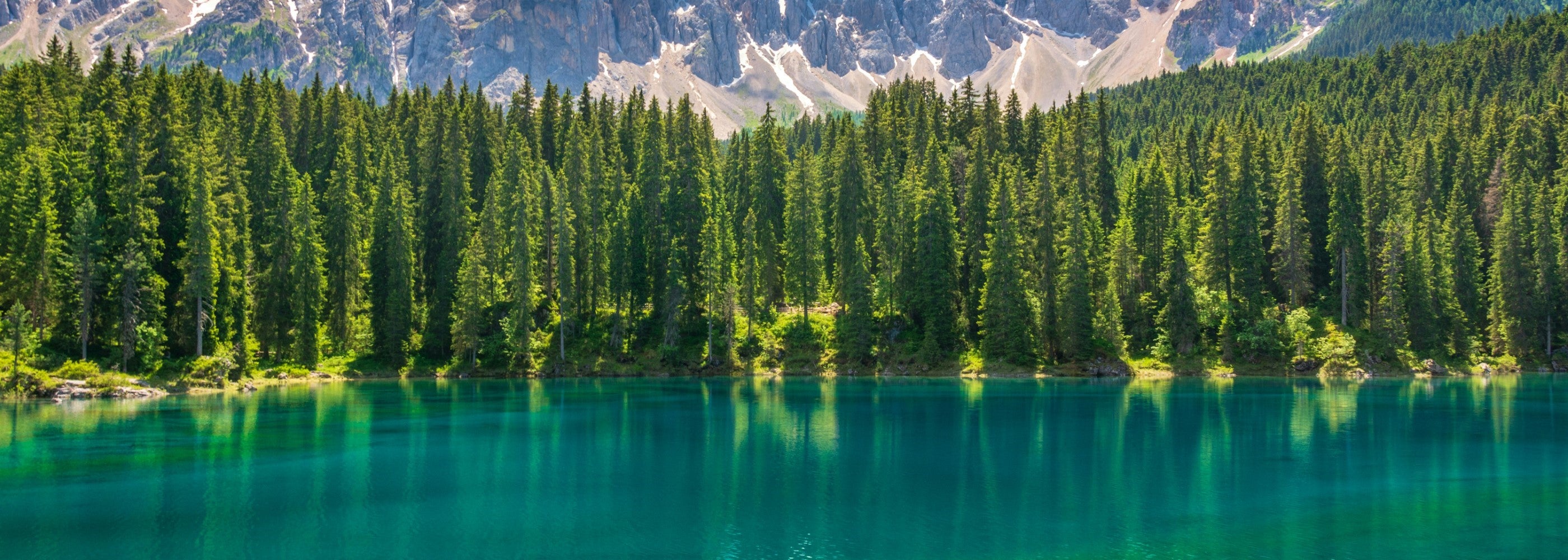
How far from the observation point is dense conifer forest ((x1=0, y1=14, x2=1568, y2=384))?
78.4 m

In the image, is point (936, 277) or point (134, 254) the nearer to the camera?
point (134, 254)

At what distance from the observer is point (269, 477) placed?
32.0 m

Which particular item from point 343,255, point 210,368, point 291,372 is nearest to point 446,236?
point 343,255

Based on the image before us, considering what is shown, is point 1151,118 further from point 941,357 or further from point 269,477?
point 269,477

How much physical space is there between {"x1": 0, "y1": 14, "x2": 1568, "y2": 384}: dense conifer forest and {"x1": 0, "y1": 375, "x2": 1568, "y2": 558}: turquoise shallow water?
22.9 meters

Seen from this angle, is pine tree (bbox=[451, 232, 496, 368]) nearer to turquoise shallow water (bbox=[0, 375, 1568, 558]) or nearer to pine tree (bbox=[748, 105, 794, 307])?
pine tree (bbox=[748, 105, 794, 307])

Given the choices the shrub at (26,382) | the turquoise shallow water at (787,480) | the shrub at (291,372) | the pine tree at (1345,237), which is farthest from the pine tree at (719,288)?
the pine tree at (1345,237)

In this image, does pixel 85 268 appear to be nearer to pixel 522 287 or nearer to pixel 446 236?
pixel 522 287

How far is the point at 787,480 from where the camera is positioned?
105ft

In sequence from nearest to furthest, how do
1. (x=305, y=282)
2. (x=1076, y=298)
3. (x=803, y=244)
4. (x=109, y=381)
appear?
(x=109, y=381) < (x=305, y=282) < (x=1076, y=298) < (x=803, y=244)

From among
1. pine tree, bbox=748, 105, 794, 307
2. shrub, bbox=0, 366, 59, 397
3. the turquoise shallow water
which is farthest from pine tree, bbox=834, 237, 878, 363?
shrub, bbox=0, 366, 59, 397

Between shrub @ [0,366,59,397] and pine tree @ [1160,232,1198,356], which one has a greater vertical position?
pine tree @ [1160,232,1198,356]

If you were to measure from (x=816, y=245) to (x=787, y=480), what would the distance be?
55062 millimetres

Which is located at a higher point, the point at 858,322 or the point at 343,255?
the point at 343,255
